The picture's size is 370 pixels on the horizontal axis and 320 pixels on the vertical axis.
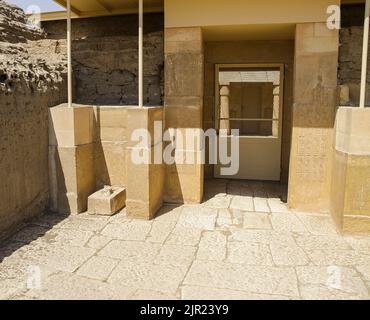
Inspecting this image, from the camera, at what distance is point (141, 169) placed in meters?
5.22

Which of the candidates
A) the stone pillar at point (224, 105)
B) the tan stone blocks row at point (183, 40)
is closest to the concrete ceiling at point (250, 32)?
the tan stone blocks row at point (183, 40)

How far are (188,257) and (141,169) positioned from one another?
1634mm

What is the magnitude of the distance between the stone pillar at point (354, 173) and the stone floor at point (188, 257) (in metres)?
0.25

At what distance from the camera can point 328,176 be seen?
5.52m

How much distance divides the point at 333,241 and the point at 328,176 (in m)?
1.26

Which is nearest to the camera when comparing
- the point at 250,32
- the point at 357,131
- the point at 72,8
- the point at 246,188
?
the point at 357,131

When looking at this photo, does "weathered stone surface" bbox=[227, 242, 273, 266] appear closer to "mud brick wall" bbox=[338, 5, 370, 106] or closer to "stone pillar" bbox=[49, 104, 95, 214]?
"stone pillar" bbox=[49, 104, 95, 214]

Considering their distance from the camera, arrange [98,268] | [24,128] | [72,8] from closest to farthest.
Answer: [98,268] < [24,128] < [72,8]

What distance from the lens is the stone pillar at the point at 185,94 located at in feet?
18.9

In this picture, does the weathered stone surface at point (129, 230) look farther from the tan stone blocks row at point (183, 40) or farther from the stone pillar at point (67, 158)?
the tan stone blocks row at point (183, 40)

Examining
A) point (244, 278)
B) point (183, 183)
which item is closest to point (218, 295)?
point (244, 278)

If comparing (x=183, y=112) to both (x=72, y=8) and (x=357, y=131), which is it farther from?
(x=72, y=8)
